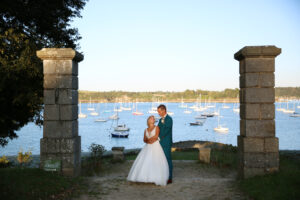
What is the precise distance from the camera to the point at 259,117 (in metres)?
8.39

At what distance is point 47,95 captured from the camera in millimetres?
8570

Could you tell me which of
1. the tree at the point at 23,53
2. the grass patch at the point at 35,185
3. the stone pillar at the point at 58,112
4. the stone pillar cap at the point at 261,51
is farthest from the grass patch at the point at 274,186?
the tree at the point at 23,53

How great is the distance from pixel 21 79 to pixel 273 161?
938 centimetres

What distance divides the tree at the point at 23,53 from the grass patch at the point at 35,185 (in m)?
3.78

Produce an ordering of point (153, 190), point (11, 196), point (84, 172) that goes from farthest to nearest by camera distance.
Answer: point (84, 172) → point (153, 190) → point (11, 196)

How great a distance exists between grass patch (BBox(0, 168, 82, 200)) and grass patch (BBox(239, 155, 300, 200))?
4460mm

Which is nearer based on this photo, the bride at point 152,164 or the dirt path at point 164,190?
the dirt path at point 164,190

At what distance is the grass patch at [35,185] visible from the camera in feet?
21.6

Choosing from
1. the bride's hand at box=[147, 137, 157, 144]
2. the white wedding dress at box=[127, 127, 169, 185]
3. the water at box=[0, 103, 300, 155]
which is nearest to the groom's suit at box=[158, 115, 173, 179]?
the white wedding dress at box=[127, 127, 169, 185]

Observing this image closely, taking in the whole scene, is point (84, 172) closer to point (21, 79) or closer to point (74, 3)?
point (21, 79)

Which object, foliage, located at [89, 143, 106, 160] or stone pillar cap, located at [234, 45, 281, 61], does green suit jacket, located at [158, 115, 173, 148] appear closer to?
stone pillar cap, located at [234, 45, 281, 61]

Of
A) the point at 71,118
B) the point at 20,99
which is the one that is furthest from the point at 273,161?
the point at 20,99

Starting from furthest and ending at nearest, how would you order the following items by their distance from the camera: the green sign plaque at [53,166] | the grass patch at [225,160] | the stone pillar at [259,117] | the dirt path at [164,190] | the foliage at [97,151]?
the foliage at [97,151] → the grass patch at [225,160] → the green sign plaque at [53,166] → the stone pillar at [259,117] → the dirt path at [164,190]

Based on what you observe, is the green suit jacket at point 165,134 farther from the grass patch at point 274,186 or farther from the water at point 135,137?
the water at point 135,137
